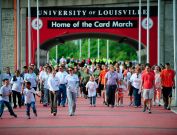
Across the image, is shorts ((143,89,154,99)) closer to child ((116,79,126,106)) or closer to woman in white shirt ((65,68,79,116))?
woman in white shirt ((65,68,79,116))

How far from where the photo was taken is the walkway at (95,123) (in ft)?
60.3

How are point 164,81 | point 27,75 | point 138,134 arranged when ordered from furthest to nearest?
point 27,75, point 164,81, point 138,134

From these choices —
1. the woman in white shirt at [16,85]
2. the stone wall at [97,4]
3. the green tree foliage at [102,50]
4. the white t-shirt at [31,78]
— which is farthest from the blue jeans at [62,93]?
the green tree foliage at [102,50]

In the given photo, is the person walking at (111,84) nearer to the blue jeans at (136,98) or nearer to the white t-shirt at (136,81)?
the white t-shirt at (136,81)

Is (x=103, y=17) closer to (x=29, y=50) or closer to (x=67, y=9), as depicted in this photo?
(x=67, y=9)

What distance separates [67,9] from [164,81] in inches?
836

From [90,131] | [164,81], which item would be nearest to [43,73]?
[164,81]

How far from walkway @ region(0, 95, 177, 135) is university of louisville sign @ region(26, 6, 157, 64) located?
21.0m

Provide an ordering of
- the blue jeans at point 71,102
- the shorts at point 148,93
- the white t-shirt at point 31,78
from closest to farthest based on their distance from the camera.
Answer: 1. the blue jeans at point 71,102
2. the shorts at point 148,93
3. the white t-shirt at point 31,78

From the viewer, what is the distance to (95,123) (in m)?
21.0

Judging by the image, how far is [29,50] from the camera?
44469 mm

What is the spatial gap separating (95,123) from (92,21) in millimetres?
→ 27756

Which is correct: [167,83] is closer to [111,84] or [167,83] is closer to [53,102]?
[111,84]

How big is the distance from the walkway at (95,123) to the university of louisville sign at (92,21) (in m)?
21.0
